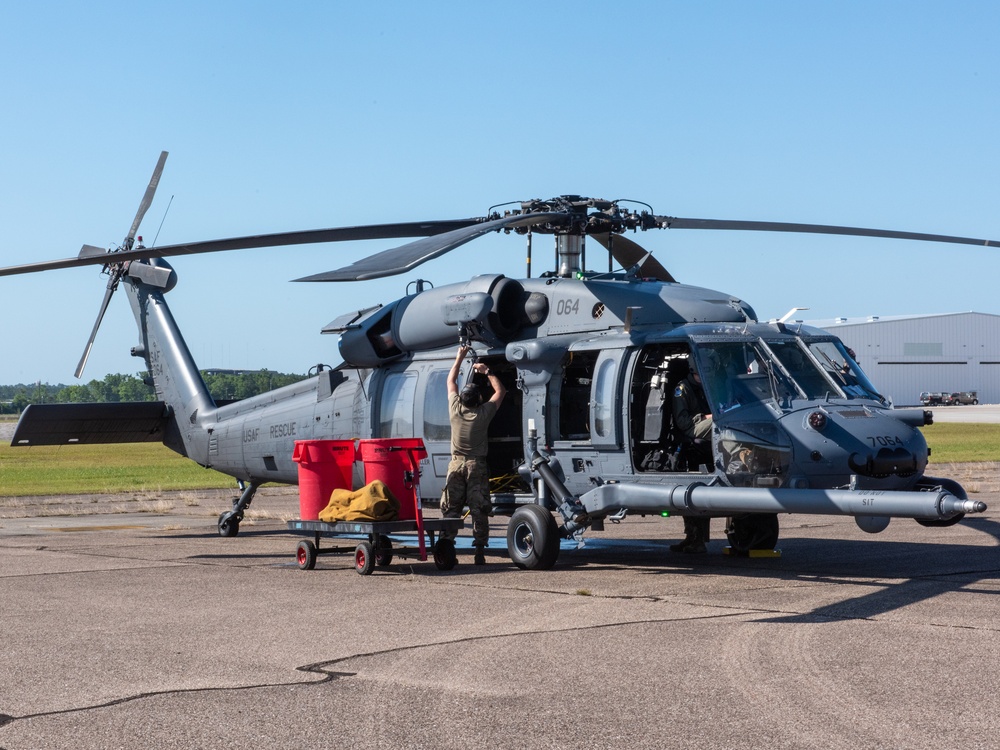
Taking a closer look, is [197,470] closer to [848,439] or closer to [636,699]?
[848,439]

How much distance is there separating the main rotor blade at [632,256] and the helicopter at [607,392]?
0.08 feet

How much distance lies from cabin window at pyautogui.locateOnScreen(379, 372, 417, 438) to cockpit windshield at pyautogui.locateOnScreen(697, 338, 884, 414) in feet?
12.9

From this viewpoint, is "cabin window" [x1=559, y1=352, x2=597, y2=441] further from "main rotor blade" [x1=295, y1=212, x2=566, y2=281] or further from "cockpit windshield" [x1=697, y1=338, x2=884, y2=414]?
"main rotor blade" [x1=295, y1=212, x2=566, y2=281]

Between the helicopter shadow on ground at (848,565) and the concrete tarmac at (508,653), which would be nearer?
the concrete tarmac at (508,653)

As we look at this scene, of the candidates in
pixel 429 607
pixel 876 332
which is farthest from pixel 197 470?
pixel 876 332

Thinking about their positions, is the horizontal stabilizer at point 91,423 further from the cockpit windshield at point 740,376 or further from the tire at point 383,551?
the cockpit windshield at point 740,376

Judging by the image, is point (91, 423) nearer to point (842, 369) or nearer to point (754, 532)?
point (754, 532)

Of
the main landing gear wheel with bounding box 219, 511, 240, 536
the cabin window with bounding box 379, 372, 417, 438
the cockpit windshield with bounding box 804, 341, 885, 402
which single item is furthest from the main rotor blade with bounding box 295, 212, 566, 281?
the main landing gear wheel with bounding box 219, 511, 240, 536

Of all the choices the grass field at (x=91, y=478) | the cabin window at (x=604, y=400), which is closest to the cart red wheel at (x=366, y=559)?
the cabin window at (x=604, y=400)

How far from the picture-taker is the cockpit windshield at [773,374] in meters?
10.4

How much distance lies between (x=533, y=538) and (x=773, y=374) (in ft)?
9.24

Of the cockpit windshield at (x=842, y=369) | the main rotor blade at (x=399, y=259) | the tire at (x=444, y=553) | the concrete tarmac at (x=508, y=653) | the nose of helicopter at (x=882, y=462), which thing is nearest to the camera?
the concrete tarmac at (x=508, y=653)

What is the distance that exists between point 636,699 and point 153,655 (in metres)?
3.09

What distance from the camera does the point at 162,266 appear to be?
1736 cm
